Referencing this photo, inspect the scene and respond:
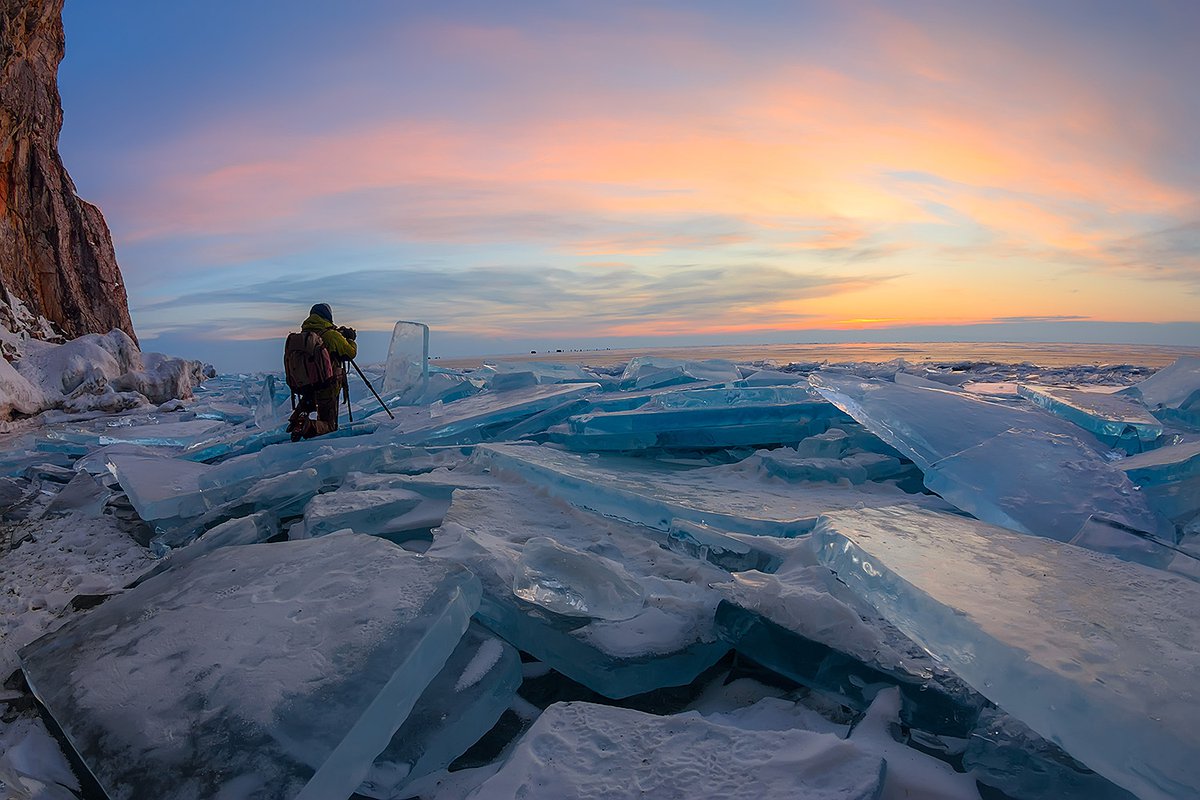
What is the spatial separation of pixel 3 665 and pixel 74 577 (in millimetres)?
716

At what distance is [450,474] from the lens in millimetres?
2830

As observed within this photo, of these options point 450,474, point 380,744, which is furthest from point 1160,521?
point 450,474

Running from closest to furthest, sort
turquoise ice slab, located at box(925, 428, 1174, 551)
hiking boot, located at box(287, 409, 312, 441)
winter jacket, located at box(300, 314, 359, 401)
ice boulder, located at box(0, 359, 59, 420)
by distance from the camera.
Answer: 1. turquoise ice slab, located at box(925, 428, 1174, 551)
2. hiking boot, located at box(287, 409, 312, 441)
3. winter jacket, located at box(300, 314, 359, 401)
4. ice boulder, located at box(0, 359, 59, 420)

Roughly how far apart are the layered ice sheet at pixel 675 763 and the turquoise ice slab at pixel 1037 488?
4.38 feet

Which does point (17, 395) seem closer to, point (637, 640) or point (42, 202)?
point (42, 202)

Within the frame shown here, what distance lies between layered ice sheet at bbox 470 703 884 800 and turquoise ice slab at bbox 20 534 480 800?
24cm

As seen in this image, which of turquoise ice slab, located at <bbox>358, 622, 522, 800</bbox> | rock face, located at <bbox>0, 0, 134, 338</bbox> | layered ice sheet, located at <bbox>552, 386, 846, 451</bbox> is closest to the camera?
turquoise ice slab, located at <bbox>358, 622, 522, 800</bbox>

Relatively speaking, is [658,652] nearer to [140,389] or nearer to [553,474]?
[553,474]

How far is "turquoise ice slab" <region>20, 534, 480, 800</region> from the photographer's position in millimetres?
929

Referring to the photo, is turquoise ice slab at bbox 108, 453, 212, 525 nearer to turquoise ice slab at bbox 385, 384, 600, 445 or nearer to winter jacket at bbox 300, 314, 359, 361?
turquoise ice slab at bbox 385, 384, 600, 445

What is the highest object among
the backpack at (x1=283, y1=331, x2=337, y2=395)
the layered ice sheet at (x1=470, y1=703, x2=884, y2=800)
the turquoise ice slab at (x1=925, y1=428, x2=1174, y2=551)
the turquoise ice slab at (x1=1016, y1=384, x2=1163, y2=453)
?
the backpack at (x1=283, y1=331, x2=337, y2=395)

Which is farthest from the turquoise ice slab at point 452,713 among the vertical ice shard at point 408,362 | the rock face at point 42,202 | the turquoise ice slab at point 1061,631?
the rock face at point 42,202

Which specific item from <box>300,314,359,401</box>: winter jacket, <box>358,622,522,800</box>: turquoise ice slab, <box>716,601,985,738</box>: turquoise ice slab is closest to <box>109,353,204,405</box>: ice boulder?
<box>300,314,359,401</box>: winter jacket

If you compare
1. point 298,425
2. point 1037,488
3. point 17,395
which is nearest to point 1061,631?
point 1037,488
